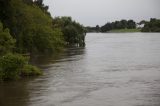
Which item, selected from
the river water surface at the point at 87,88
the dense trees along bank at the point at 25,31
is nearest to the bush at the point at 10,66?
the river water surface at the point at 87,88

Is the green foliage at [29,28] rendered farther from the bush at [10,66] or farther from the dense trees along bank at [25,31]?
the bush at [10,66]

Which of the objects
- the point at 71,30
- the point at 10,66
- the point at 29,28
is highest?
the point at 29,28

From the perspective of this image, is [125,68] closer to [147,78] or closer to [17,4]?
[147,78]

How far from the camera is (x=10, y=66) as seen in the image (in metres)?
35.2

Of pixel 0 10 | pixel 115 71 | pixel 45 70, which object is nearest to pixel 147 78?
pixel 115 71

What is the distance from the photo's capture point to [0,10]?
55.5 m

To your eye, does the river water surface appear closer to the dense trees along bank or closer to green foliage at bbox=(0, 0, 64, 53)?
Answer: the dense trees along bank

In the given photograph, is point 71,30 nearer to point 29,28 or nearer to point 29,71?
point 29,28

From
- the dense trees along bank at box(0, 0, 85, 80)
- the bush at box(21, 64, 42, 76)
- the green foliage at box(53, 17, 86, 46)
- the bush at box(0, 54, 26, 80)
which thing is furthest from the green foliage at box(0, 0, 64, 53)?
the bush at box(0, 54, 26, 80)

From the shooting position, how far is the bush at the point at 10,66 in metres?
35.1

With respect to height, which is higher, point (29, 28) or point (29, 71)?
point (29, 28)

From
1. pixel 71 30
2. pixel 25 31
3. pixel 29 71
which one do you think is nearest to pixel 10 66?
pixel 29 71

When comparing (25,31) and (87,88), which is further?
(25,31)

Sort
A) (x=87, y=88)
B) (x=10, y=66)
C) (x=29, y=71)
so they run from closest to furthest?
(x=87, y=88)
(x=10, y=66)
(x=29, y=71)
